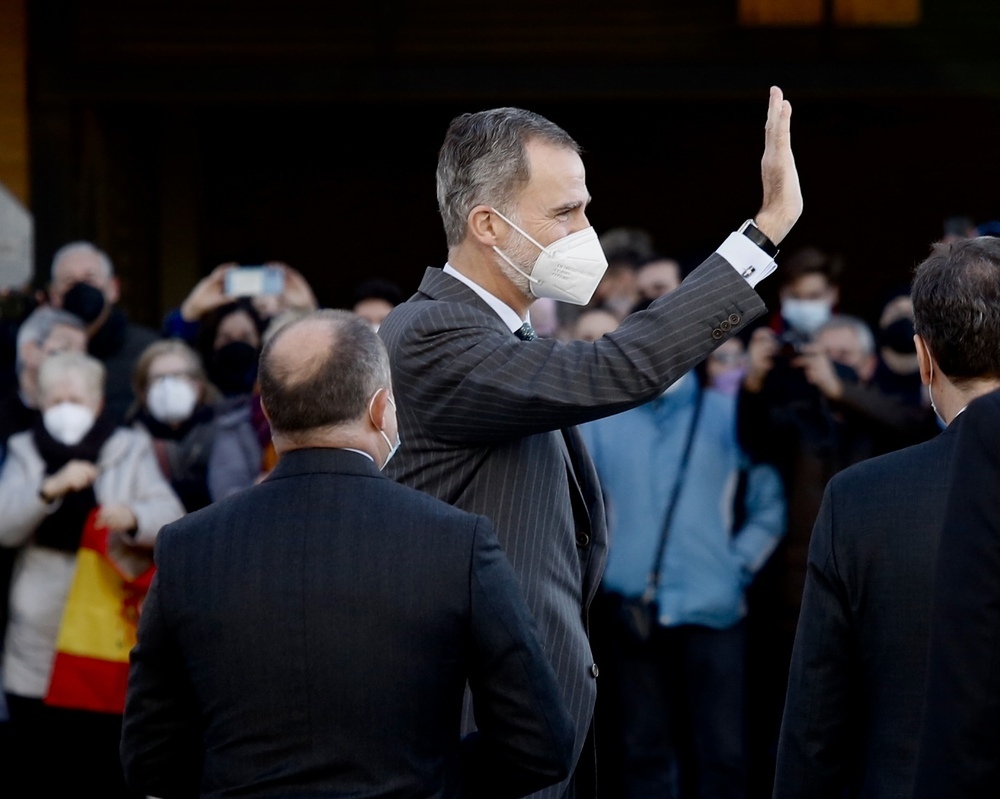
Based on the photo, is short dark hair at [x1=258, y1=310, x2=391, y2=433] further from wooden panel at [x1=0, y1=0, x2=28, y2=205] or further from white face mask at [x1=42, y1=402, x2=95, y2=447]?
wooden panel at [x1=0, y1=0, x2=28, y2=205]

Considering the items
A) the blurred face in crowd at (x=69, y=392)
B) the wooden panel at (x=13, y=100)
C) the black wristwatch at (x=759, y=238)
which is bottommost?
the blurred face in crowd at (x=69, y=392)

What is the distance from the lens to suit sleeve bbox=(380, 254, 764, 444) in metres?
2.83

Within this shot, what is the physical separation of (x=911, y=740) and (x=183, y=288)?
7487 millimetres

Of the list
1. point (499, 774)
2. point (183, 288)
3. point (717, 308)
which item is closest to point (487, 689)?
point (499, 774)

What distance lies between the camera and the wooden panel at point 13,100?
8617mm

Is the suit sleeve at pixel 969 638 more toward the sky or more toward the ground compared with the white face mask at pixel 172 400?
more toward the sky

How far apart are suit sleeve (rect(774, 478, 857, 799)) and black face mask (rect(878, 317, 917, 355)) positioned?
343 centimetres

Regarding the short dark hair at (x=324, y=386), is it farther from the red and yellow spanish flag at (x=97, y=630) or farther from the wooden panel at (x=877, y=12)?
the wooden panel at (x=877, y=12)

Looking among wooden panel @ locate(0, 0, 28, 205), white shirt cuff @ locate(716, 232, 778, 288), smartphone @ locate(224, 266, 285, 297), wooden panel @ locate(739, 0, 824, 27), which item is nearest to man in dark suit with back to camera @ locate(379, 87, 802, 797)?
white shirt cuff @ locate(716, 232, 778, 288)

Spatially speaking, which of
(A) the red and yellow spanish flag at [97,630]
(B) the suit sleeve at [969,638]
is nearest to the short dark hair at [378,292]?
(A) the red and yellow spanish flag at [97,630]

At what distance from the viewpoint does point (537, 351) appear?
289cm

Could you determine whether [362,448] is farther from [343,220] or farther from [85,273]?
[343,220]

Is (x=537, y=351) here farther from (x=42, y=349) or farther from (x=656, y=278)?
(x=42, y=349)

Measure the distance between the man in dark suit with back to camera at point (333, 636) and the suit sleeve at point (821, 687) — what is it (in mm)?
441
